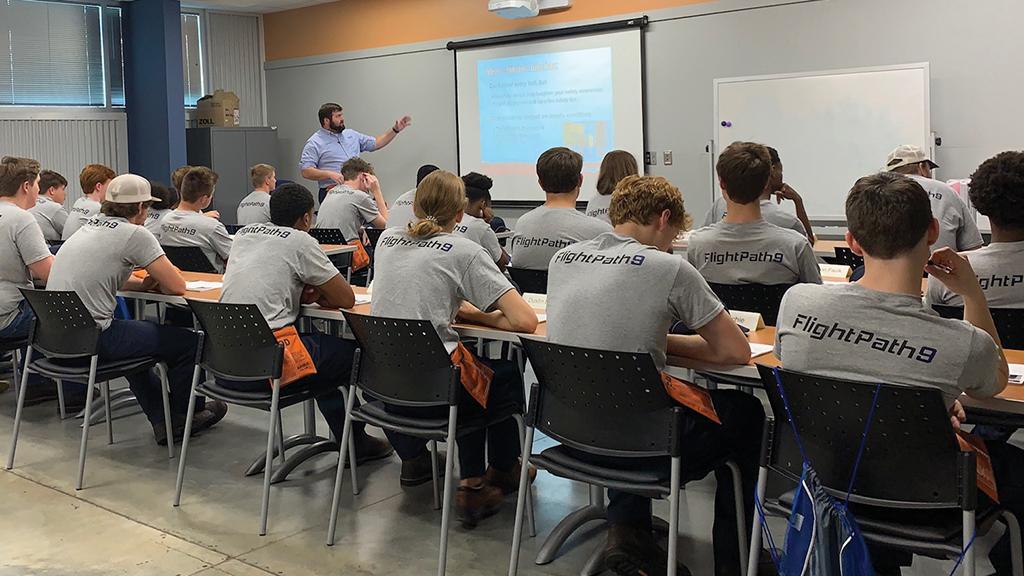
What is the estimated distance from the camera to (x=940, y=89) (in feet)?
21.9

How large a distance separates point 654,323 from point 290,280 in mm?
1669

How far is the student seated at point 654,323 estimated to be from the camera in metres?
2.56

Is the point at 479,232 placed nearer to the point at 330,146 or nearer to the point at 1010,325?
the point at 1010,325

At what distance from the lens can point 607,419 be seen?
2555 mm

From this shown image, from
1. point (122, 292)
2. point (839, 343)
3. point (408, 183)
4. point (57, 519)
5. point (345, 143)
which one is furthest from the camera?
point (408, 183)

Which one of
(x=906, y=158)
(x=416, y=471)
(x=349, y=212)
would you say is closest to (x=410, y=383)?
(x=416, y=471)

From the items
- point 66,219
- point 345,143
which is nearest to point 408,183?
point 345,143

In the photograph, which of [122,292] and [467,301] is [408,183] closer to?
[122,292]

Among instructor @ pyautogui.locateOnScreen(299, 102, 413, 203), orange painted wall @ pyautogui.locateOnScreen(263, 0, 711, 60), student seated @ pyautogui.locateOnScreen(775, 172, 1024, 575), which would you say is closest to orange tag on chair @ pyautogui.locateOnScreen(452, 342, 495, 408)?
student seated @ pyautogui.locateOnScreen(775, 172, 1024, 575)

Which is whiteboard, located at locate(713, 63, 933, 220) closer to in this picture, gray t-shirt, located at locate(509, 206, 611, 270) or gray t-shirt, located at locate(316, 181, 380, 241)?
gray t-shirt, located at locate(316, 181, 380, 241)

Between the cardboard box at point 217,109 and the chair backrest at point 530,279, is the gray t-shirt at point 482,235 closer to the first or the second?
the chair backrest at point 530,279

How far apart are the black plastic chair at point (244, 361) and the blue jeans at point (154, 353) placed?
54cm

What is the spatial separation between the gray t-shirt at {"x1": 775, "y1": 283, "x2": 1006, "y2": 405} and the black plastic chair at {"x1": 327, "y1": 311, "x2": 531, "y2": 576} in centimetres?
118

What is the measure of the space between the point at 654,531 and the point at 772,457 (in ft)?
3.16
